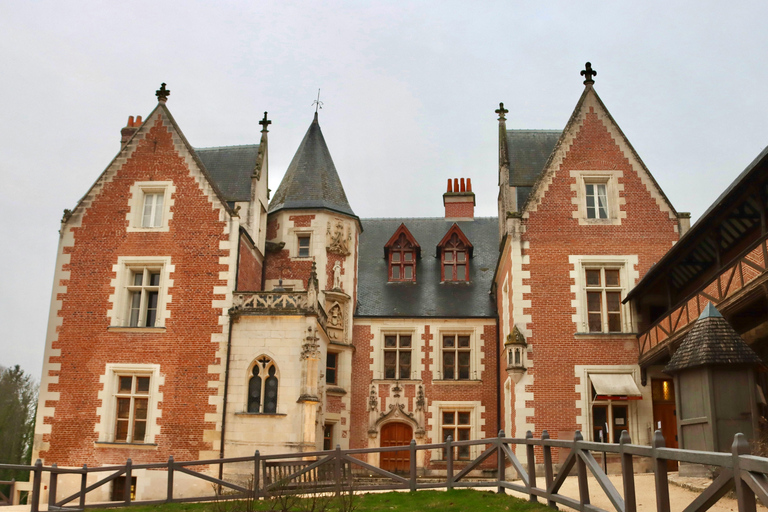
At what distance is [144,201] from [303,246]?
17.2 feet

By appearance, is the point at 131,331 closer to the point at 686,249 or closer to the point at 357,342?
the point at 357,342

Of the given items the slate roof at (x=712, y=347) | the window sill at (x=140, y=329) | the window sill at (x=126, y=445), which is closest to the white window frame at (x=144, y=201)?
the window sill at (x=140, y=329)

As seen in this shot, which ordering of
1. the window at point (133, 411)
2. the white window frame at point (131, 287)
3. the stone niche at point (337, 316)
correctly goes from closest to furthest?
the window at point (133, 411)
the white window frame at point (131, 287)
the stone niche at point (337, 316)

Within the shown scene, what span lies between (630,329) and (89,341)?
14277 millimetres

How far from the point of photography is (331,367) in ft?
74.9

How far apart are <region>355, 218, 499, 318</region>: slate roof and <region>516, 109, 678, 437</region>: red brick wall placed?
4440 mm

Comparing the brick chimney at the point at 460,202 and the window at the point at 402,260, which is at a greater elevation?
the brick chimney at the point at 460,202

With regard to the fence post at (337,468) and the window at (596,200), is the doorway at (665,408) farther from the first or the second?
the fence post at (337,468)

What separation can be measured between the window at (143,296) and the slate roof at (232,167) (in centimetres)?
356

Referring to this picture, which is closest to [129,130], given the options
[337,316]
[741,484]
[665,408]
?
[337,316]

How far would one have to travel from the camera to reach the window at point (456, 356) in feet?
76.0

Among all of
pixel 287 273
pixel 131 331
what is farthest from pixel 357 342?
pixel 131 331

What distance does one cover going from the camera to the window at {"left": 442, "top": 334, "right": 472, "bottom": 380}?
2317 centimetres

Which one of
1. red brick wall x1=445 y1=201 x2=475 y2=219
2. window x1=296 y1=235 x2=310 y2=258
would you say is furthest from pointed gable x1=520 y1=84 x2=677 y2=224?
red brick wall x1=445 y1=201 x2=475 y2=219
